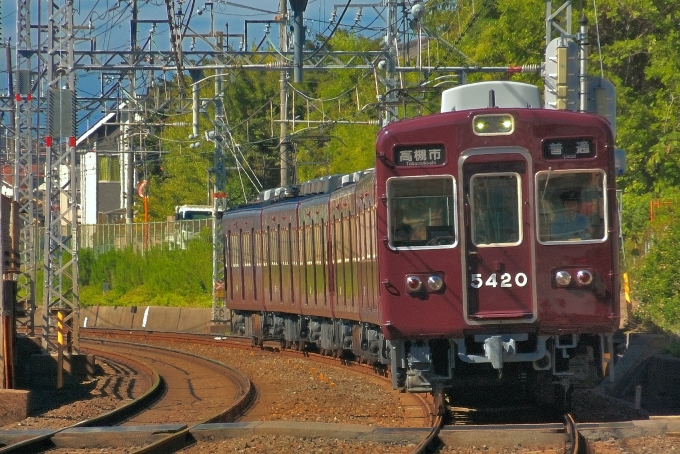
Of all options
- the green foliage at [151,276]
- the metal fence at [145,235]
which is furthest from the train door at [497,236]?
the metal fence at [145,235]

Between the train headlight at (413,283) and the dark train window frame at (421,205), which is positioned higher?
the dark train window frame at (421,205)

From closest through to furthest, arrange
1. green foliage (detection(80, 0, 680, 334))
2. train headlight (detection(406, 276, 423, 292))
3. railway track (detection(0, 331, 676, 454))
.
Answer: railway track (detection(0, 331, 676, 454))
train headlight (detection(406, 276, 423, 292))
green foliage (detection(80, 0, 680, 334))

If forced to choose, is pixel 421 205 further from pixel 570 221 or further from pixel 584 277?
pixel 584 277

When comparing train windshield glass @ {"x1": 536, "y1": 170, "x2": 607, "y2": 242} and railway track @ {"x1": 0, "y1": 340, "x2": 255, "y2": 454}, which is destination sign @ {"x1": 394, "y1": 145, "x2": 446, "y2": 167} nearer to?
train windshield glass @ {"x1": 536, "y1": 170, "x2": 607, "y2": 242}

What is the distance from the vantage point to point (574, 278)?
11164 millimetres

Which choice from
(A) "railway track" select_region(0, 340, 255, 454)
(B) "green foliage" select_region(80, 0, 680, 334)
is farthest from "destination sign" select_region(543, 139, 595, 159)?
(B) "green foliage" select_region(80, 0, 680, 334)

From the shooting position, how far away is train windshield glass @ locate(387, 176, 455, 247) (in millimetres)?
11289

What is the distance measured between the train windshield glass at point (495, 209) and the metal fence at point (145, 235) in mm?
30354

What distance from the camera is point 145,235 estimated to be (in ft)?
154

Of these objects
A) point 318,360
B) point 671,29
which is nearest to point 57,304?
point 318,360

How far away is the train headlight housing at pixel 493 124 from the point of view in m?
11.4

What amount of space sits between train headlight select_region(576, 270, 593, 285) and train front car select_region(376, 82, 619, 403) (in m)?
0.01

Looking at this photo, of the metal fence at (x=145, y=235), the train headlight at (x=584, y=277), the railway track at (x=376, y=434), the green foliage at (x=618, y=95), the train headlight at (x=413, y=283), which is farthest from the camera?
the metal fence at (x=145, y=235)

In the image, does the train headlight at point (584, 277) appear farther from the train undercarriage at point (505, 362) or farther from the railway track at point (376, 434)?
the railway track at point (376, 434)
